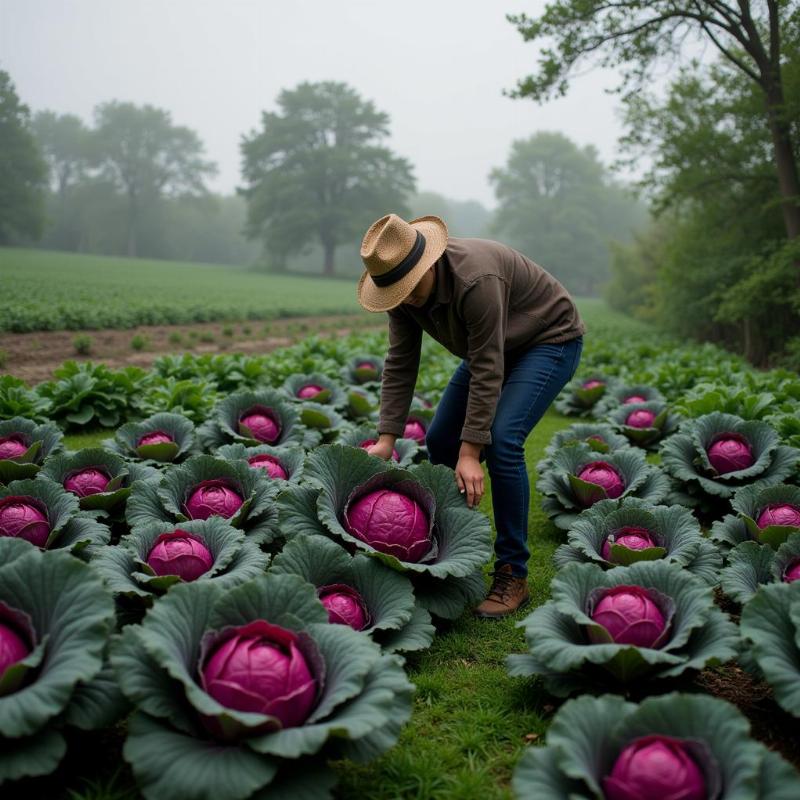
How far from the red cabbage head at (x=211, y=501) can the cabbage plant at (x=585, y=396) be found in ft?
19.6

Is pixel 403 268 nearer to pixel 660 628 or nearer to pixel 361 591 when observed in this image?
pixel 361 591

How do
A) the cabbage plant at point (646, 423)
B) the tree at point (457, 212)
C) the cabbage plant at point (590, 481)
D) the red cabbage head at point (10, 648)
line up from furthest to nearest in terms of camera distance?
1. the tree at point (457, 212)
2. the cabbage plant at point (646, 423)
3. the cabbage plant at point (590, 481)
4. the red cabbage head at point (10, 648)

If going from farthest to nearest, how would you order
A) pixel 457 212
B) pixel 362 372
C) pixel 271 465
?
pixel 457 212 < pixel 362 372 < pixel 271 465

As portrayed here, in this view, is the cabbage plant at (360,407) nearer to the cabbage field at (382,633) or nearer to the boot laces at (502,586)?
the cabbage field at (382,633)

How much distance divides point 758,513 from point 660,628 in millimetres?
1511

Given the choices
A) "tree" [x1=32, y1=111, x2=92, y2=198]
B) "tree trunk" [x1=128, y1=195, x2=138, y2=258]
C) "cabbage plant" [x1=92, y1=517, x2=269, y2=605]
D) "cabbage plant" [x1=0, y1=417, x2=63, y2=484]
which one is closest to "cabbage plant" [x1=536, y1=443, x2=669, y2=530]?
"cabbage plant" [x1=92, y1=517, x2=269, y2=605]

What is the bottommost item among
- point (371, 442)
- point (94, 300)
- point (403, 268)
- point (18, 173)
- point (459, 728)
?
point (459, 728)

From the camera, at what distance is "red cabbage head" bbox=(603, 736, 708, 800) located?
173 centimetres

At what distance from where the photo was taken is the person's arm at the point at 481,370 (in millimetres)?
3027

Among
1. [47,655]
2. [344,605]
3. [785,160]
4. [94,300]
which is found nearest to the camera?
[47,655]

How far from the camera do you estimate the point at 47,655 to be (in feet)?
6.60

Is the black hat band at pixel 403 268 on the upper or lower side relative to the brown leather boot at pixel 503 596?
upper

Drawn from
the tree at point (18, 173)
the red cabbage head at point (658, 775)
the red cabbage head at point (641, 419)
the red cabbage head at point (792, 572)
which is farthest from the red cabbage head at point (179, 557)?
the tree at point (18, 173)

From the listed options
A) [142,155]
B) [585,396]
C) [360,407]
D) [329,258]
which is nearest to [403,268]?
[360,407]
